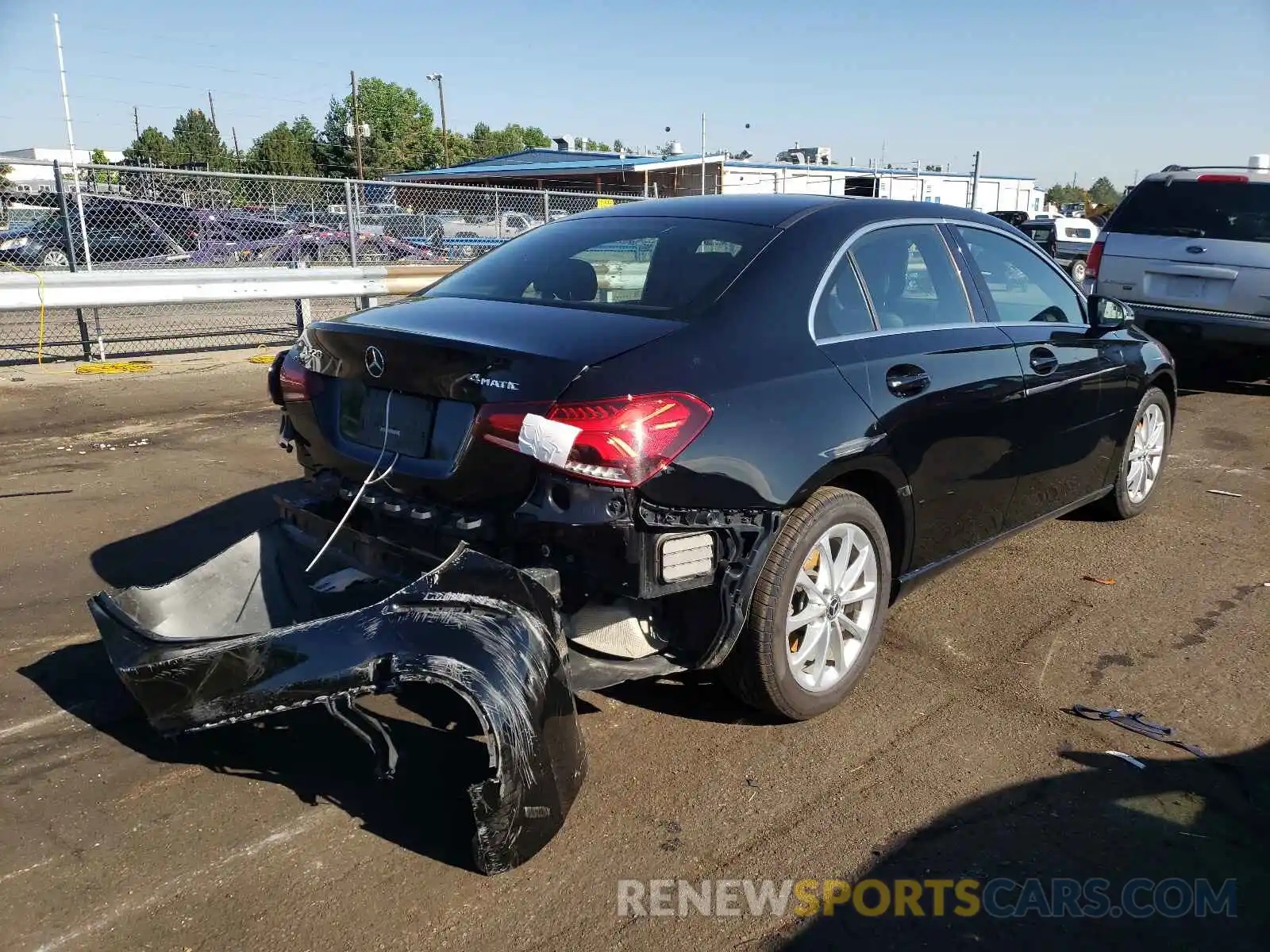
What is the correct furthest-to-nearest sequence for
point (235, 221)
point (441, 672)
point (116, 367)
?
point (235, 221)
point (116, 367)
point (441, 672)

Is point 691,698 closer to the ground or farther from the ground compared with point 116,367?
closer to the ground

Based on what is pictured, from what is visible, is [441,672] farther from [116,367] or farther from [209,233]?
[209,233]

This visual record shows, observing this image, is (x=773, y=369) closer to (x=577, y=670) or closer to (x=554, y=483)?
(x=554, y=483)

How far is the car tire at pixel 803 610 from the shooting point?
3.04 m

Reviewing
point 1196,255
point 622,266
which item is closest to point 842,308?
point 622,266

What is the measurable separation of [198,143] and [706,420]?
78.6 meters

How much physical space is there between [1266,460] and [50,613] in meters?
7.66

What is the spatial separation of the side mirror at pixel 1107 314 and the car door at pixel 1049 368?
0.05m

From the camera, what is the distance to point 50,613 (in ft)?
13.4

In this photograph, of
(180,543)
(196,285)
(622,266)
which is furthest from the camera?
(196,285)

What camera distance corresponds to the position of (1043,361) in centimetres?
434

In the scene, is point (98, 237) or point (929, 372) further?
point (98, 237)

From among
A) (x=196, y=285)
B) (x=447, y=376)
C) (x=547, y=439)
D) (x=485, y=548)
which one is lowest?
(x=485, y=548)

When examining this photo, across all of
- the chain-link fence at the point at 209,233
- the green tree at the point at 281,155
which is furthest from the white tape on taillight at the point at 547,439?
the green tree at the point at 281,155
